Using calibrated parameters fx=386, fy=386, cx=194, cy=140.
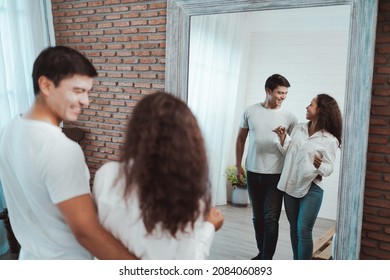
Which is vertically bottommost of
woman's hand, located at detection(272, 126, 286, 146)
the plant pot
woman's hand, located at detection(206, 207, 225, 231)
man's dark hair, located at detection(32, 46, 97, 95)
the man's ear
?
the plant pot

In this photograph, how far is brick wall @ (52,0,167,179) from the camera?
132 inches

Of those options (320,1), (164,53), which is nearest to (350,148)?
(320,1)

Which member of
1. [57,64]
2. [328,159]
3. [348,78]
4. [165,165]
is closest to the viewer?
[165,165]

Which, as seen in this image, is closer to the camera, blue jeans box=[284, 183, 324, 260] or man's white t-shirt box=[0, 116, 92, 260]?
man's white t-shirt box=[0, 116, 92, 260]

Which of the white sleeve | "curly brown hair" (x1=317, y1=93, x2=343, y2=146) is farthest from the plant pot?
"curly brown hair" (x1=317, y1=93, x2=343, y2=146)

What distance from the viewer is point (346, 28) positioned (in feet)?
8.07

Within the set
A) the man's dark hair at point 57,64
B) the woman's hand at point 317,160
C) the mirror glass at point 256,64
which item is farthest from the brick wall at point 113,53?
the man's dark hair at point 57,64

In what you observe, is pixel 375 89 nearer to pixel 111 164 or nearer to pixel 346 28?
pixel 346 28

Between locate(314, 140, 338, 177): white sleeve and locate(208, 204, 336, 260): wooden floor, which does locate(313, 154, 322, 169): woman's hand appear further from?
locate(208, 204, 336, 260): wooden floor

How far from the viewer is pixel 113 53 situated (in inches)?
141

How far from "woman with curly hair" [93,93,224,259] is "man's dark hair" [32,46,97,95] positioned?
28 cm

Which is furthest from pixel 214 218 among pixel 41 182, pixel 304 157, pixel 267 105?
pixel 267 105

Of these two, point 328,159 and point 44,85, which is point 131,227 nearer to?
point 44,85

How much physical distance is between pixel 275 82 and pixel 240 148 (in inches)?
21.6
